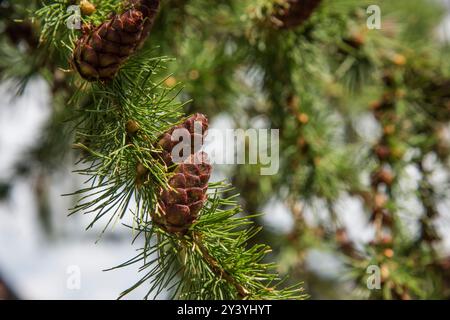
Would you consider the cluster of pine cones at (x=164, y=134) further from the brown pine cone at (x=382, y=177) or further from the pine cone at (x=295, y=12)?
the brown pine cone at (x=382, y=177)

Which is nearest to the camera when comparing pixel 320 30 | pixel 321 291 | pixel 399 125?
pixel 320 30

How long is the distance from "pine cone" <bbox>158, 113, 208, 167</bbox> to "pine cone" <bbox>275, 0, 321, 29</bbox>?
0.90 feet

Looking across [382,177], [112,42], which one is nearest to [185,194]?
[112,42]

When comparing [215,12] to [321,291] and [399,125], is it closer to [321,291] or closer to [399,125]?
[399,125]

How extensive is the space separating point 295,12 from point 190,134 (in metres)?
0.30

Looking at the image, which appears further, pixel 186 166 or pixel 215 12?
pixel 215 12

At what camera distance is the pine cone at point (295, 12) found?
2.78 ft

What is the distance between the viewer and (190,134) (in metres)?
0.64

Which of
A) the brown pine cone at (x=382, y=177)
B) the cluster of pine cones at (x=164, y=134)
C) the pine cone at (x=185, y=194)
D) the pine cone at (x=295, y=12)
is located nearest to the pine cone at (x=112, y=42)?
the cluster of pine cones at (x=164, y=134)

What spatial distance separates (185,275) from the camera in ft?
2.31

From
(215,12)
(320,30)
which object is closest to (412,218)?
(320,30)

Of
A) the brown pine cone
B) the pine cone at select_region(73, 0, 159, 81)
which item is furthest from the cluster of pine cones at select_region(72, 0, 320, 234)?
the brown pine cone

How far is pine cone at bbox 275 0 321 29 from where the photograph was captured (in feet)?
2.78
